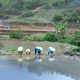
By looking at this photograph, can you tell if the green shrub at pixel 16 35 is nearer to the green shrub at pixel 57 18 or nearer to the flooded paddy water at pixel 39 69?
the flooded paddy water at pixel 39 69

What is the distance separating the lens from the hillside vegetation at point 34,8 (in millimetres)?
52938

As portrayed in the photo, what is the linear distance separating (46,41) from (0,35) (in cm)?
571

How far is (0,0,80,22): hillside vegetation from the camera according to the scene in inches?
2084

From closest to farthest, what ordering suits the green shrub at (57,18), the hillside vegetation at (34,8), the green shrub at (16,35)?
the green shrub at (16,35) < the green shrub at (57,18) < the hillside vegetation at (34,8)

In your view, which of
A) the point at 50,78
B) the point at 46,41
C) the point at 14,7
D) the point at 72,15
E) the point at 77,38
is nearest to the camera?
the point at 50,78

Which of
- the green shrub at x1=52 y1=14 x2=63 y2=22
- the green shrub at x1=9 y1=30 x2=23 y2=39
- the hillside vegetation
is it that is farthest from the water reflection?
the hillside vegetation

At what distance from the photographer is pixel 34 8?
59.5m

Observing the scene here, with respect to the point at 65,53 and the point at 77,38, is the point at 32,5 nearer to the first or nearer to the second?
the point at 77,38

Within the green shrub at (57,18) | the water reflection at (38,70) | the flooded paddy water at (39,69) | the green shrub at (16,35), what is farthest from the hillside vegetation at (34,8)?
the water reflection at (38,70)

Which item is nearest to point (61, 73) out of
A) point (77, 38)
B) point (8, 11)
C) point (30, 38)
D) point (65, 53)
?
point (65, 53)

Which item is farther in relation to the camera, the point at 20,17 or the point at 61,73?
the point at 20,17

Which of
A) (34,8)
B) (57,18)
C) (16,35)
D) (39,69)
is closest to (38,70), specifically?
(39,69)

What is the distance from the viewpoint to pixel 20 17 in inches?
2071

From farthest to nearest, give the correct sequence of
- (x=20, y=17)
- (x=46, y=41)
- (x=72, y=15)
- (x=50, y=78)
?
(x=20, y=17)
(x=72, y=15)
(x=46, y=41)
(x=50, y=78)
